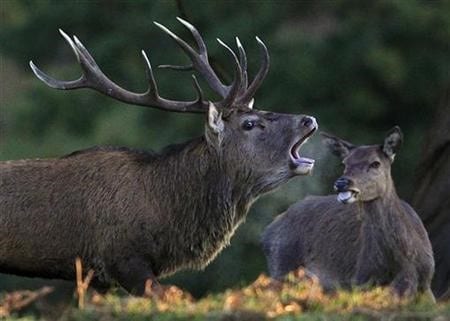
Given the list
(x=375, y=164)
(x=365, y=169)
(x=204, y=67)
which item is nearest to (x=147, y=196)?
(x=204, y=67)

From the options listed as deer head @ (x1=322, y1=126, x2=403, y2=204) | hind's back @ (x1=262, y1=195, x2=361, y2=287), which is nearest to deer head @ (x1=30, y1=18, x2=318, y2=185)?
deer head @ (x1=322, y1=126, x2=403, y2=204)

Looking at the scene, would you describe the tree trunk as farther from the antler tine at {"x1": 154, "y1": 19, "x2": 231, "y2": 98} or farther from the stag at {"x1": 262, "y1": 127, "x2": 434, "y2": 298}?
the antler tine at {"x1": 154, "y1": 19, "x2": 231, "y2": 98}

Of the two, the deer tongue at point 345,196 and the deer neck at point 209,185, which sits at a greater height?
the deer neck at point 209,185

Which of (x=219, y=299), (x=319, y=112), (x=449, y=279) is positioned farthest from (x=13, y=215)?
(x=319, y=112)

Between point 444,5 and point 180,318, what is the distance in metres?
11.9

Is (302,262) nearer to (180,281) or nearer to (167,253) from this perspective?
(167,253)

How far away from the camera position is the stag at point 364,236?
13.5 metres

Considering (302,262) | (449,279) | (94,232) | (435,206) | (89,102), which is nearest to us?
(94,232)

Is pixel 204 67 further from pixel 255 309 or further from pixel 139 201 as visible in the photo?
pixel 255 309

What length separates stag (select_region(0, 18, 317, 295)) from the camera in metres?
11.8

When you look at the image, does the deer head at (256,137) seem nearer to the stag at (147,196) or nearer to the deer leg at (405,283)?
the stag at (147,196)

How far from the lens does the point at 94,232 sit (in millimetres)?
11820

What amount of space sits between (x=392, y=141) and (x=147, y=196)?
8.76 feet

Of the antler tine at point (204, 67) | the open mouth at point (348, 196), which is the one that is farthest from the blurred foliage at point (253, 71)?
the antler tine at point (204, 67)
